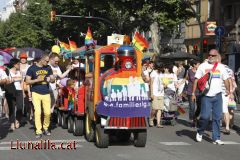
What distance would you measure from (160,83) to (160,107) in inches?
24.9

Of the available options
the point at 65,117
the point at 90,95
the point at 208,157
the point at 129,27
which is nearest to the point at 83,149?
the point at 90,95

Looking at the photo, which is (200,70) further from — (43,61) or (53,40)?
(53,40)

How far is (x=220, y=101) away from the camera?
11.9 m

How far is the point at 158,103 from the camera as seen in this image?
15.0m

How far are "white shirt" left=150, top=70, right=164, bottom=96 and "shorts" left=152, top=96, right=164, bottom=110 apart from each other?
0.43 feet

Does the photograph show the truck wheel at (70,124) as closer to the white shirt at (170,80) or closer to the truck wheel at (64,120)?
the truck wheel at (64,120)

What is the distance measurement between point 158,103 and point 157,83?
528 mm

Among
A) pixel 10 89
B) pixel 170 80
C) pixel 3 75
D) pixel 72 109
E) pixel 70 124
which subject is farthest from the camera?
pixel 170 80

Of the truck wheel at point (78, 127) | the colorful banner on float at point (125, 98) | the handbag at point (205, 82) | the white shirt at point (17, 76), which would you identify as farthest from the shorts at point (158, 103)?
the colorful banner on float at point (125, 98)

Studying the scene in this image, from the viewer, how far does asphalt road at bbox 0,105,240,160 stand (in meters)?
10.1

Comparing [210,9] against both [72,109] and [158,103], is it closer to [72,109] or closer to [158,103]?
[158,103]

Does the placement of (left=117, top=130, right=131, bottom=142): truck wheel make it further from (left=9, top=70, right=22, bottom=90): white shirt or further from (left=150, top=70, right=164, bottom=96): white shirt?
(left=9, top=70, right=22, bottom=90): white shirt

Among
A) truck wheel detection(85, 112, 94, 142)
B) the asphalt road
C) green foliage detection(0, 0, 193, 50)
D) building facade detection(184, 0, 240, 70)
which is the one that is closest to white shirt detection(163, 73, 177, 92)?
the asphalt road

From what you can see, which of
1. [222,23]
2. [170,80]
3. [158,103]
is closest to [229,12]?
[222,23]
